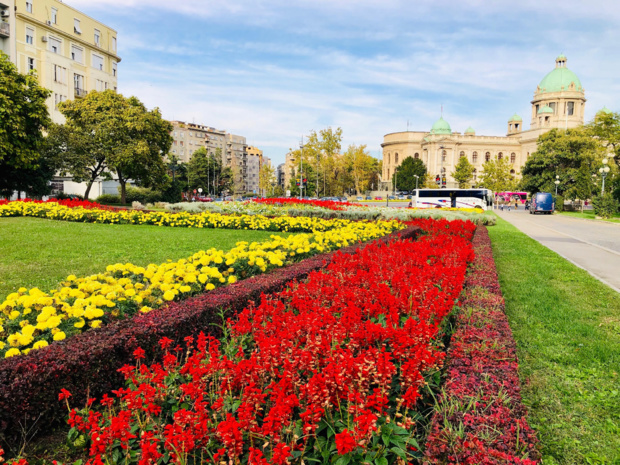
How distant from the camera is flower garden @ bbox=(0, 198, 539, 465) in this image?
6.81 feet

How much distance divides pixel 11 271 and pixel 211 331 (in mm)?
5115

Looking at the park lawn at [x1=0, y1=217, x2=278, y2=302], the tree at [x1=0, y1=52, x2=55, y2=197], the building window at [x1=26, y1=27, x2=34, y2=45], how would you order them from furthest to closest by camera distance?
the building window at [x1=26, y1=27, x2=34, y2=45], the tree at [x1=0, y1=52, x2=55, y2=197], the park lawn at [x1=0, y1=217, x2=278, y2=302]

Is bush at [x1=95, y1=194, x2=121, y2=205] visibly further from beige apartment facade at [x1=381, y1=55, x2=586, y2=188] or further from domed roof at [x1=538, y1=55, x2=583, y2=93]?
domed roof at [x1=538, y1=55, x2=583, y2=93]

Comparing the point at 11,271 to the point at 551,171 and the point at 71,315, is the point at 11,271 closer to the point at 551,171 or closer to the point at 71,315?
the point at 71,315

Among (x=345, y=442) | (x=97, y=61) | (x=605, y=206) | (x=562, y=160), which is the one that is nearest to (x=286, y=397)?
(x=345, y=442)

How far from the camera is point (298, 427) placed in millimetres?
2303

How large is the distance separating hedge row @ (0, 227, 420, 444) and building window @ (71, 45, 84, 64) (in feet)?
147

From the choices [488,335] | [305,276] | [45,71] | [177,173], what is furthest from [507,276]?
[177,173]

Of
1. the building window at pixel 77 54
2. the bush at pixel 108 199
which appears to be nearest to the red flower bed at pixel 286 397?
the bush at pixel 108 199

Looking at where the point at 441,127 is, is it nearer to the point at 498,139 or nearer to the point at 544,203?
the point at 498,139

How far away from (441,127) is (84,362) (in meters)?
114

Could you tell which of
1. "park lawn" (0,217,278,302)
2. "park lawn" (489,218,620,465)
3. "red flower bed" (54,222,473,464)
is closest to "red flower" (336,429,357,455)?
"red flower bed" (54,222,473,464)

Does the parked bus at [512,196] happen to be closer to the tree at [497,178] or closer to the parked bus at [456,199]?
the tree at [497,178]

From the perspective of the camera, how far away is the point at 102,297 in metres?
3.87
